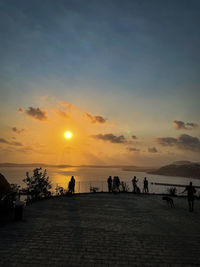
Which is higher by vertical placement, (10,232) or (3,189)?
(3,189)

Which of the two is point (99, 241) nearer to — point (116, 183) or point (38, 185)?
point (116, 183)

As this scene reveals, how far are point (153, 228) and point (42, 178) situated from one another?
15.3 metres

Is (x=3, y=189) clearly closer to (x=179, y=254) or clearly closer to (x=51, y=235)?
(x=51, y=235)

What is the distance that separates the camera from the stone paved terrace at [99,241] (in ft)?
14.1

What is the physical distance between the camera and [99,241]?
5402 millimetres

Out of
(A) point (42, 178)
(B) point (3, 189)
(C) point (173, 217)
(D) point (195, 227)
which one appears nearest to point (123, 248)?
(D) point (195, 227)

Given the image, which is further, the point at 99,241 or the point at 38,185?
the point at 38,185

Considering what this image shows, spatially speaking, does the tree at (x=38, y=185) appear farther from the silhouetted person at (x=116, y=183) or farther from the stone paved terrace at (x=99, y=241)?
the stone paved terrace at (x=99, y=241)

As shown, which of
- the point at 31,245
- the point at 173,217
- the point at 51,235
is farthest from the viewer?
the point at 173,217

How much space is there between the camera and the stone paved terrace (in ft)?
14.1

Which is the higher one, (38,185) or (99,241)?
(99,241)

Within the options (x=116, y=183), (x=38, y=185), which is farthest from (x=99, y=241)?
(x=38, y=185)

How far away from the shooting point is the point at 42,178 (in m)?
19.2

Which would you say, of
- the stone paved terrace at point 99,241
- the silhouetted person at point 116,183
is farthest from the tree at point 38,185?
the stone paved terrace at point 99,241
